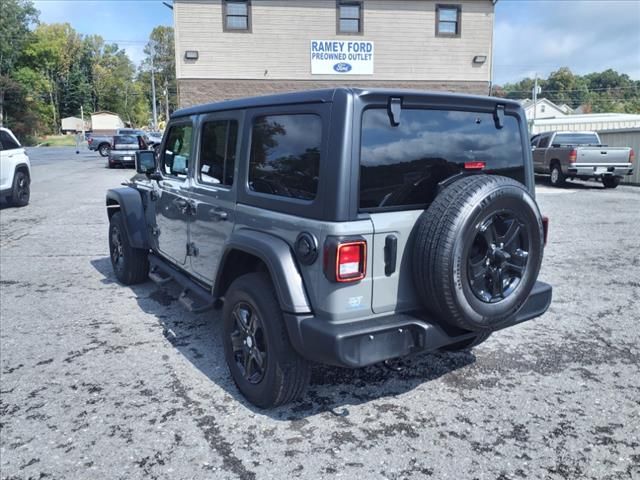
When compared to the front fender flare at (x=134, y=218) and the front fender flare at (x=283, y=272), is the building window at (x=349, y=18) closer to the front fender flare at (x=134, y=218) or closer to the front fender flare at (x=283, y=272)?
the front fender flare at (x=134, y=218)

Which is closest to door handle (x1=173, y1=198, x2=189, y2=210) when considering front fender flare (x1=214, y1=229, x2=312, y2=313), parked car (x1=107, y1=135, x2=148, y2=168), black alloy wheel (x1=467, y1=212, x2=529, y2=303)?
front fender flare (x1=214, y1=229, x2=312, y2=313)

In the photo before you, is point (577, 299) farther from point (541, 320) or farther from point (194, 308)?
point (194, 308)

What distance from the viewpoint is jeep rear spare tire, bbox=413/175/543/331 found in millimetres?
2756

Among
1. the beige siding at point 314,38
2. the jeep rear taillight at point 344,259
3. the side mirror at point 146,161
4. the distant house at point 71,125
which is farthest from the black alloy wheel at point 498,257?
the distant house at point 71,125

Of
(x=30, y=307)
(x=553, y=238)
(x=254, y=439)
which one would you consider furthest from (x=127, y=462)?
(x=553, y=238)

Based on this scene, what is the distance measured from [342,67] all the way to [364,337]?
1803 cm

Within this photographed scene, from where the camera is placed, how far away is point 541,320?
491cm

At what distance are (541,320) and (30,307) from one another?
16.4 feet

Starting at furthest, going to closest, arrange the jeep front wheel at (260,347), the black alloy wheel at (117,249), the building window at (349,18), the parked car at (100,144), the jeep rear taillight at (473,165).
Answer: the parked car at (100,144)
the building window at (349,18)
the black alloy wheel at (117,249)
the jeep rear taillight at (473,165)
the jeep front wheel at (260,347)

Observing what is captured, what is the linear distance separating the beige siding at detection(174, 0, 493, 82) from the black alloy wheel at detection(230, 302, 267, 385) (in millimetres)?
16746

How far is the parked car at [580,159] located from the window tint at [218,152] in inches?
549

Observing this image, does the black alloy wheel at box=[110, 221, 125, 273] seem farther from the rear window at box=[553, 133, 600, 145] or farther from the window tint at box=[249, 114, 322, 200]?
the rear window at box=[553, 133, 600, 145]

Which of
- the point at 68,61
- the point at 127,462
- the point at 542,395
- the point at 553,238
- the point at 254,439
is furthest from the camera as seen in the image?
the point at 68,61

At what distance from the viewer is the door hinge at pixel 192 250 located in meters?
4.22
